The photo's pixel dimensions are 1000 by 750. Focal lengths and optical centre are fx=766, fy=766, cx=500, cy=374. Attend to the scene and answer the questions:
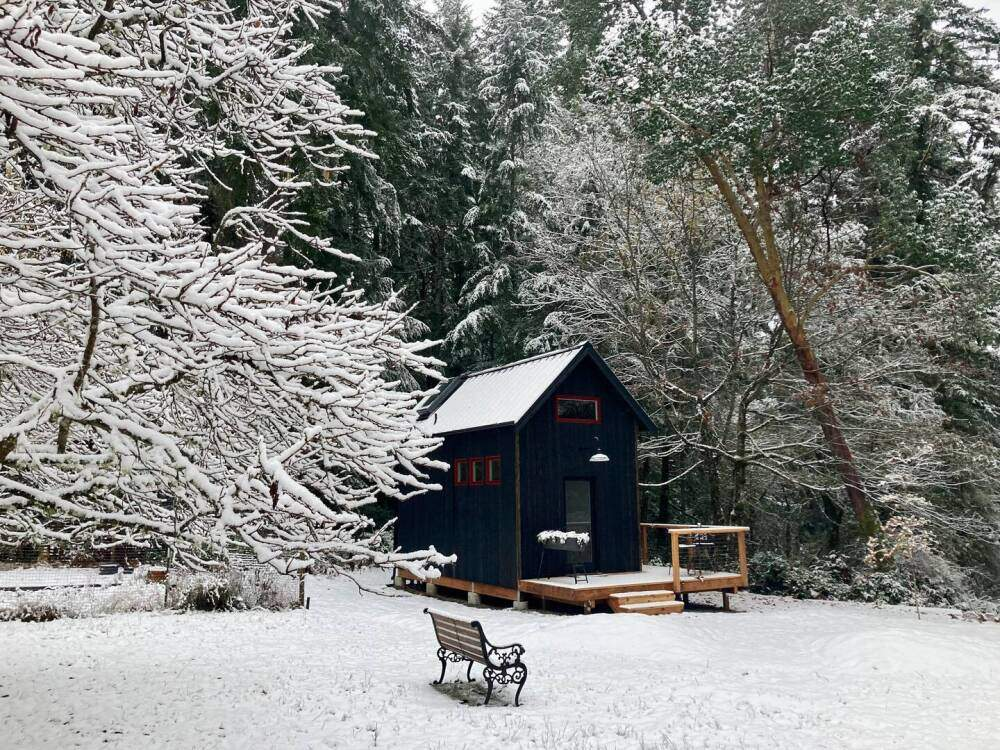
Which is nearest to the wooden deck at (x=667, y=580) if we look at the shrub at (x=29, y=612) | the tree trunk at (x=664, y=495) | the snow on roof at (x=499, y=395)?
the snow on roof at (x=499, y=395)

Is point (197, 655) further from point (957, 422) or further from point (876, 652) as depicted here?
point (957, 422)

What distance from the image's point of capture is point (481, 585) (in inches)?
650

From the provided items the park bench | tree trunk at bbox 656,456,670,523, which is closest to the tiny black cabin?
tree trunk at bbox 656,456,670,523

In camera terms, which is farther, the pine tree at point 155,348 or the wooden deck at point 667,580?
the wooden deck at point 667,580

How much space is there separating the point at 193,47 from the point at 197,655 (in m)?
7.75

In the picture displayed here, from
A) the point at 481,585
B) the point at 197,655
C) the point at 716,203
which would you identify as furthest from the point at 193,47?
the point at 716,203

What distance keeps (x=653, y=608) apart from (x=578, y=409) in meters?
4.45

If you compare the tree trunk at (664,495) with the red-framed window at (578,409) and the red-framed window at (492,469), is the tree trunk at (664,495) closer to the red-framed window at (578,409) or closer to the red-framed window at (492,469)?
the red-framed window at (578,409)

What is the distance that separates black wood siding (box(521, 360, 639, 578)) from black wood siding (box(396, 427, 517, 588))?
1.24 feet

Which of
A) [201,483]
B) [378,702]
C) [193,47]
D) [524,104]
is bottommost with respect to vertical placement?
[378,702]

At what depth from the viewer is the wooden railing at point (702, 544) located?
14625 mm

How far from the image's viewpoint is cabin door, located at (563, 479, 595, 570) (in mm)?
15977

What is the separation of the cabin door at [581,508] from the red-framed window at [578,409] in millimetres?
1284

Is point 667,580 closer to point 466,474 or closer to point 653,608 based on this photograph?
point 653,608
